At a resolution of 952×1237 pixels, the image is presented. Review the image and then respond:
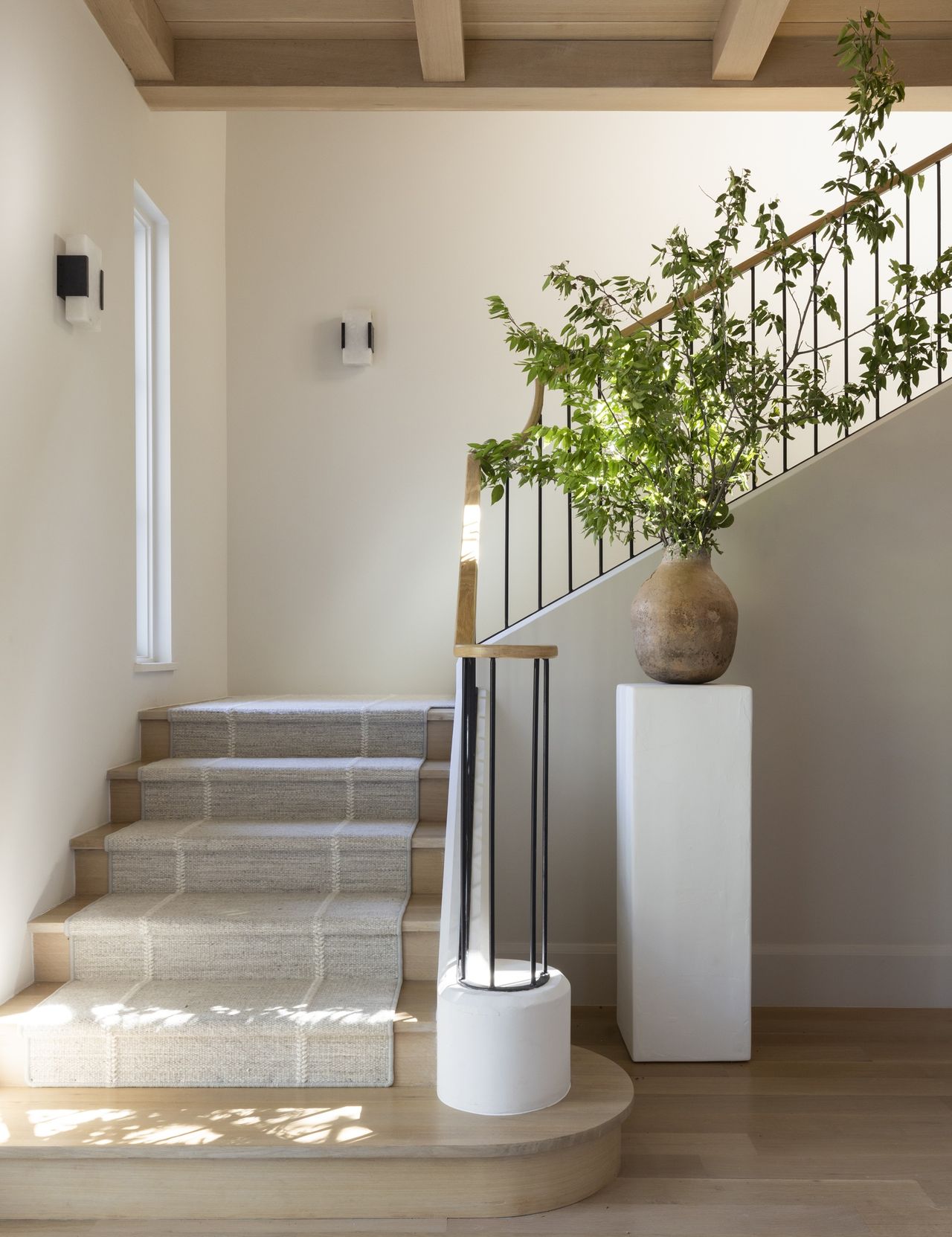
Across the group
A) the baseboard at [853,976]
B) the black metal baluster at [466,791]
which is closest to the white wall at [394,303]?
the baseboard at [853,976]

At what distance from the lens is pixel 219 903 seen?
Result: 11.0ft

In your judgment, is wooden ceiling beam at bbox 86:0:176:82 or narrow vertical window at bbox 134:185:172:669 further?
narrow vertical window at bbox 134:185:172:669

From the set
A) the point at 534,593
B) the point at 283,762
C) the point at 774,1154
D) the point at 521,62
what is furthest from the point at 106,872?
the point at 521,62

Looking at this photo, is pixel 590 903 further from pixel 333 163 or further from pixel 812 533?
pixel 333 163

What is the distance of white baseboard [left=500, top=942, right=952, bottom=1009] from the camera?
4129 mm

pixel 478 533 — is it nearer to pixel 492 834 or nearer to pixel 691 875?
pixel 492 834

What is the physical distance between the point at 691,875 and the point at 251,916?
1393 mm

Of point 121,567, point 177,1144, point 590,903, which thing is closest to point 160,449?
point 121,567

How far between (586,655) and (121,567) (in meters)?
1.79

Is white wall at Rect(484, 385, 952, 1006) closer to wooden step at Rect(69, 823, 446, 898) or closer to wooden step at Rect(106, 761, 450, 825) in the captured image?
wooden step at Rect(106, 761, 450, 825)

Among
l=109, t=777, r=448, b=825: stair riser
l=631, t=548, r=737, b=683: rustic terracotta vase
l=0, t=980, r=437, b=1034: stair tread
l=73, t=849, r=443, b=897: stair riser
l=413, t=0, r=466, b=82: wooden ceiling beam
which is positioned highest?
l=413, t=0, r=466, b=82: wooden ceiling beam

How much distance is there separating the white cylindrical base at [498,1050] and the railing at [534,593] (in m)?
0.08

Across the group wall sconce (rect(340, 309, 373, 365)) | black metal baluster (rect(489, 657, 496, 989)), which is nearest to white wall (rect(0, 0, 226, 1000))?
wall sconce (rect(340, 309, 373, 365))

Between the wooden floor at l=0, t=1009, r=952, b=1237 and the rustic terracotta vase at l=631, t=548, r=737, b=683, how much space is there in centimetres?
128
